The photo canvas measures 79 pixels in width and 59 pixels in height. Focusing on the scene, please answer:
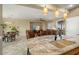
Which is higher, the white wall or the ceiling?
the ceiling

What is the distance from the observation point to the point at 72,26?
80.4 inches

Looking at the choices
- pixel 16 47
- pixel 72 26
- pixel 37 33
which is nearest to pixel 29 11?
pixel 37 33

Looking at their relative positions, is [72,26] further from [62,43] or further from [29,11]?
[29,11]

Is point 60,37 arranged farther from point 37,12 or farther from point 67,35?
point 37,12

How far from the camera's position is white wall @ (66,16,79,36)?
2.01m

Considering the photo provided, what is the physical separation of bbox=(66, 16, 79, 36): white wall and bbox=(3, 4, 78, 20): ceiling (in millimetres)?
171

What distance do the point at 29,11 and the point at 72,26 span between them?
0.76 m

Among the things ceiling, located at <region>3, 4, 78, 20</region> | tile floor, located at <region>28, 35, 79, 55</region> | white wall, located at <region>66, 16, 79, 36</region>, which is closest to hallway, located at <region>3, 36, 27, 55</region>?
tile floor, located at <region>28, 35, 79, 55</region>

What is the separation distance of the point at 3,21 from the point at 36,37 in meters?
0.59

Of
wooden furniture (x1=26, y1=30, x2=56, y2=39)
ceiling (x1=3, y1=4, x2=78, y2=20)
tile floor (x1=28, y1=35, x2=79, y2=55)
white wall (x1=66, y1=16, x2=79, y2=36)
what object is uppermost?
ceiling (x1=3, y1=4, x2=78, y2=20)

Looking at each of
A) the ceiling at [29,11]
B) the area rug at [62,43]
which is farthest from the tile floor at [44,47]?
the ceiling at [29,11]

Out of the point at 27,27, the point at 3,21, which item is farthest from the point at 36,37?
the point at 3,21

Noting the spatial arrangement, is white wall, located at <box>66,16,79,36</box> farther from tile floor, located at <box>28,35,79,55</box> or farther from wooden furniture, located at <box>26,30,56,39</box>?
wooden furniture, located at <box>26,30,56,39</box>

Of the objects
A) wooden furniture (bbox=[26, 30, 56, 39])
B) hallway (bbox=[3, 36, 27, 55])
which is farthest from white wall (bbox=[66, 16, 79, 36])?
hallway (bbox=[3, 36, 27, 55])
